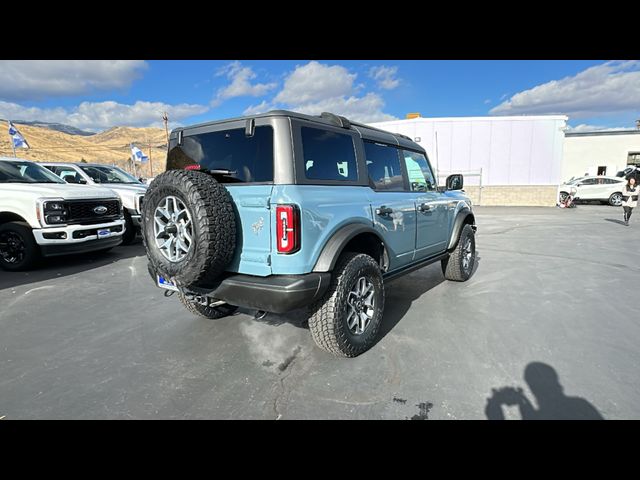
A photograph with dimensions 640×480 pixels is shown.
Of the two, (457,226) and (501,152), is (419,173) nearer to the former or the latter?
(457,226)

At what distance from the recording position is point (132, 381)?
8.34 feet

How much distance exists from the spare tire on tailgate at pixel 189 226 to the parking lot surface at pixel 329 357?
868 millimetres

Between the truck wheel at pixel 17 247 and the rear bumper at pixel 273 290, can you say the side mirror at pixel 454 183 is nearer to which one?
the rear bumper at pixel 273 290

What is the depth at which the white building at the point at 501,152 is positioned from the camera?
58.6 feet

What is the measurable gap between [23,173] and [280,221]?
22.8ft

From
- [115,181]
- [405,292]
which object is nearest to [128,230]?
[115,181]

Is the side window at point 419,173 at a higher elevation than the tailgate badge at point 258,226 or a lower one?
higher

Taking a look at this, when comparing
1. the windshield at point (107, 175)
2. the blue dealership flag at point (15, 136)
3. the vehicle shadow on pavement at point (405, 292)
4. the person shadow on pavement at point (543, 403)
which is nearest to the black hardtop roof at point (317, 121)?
the vehicle shadow on pavement at point (405, 292)

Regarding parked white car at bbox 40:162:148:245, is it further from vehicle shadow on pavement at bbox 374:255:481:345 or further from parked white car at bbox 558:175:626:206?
parked white car at bbox 558:175:626:206

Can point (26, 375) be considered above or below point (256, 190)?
below
